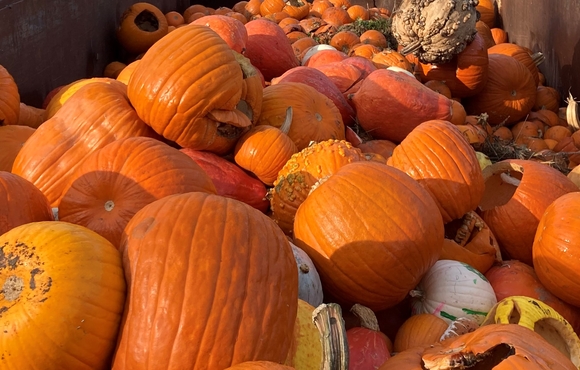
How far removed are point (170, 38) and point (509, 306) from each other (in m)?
1.91

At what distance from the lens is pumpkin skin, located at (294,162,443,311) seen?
217 cm

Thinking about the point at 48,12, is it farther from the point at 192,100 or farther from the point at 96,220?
the point at 96,220

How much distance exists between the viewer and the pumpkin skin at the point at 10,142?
291 cm

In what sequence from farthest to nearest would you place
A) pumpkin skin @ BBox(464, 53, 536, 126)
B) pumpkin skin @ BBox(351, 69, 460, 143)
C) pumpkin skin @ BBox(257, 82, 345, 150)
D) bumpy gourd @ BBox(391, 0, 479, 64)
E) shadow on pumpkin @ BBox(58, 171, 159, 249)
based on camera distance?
pumpkin skin @ BBox(464, 53, 536, 126), bumpy gourd @ BBox(391, 0, 479, 64), pumpkin skin @ BBox(351, 69, 460, 143), pumpkin skin @ BBox(257, 82, 345, 150), shadow on pumpkin @ BBox(58, 171, 159, 249)

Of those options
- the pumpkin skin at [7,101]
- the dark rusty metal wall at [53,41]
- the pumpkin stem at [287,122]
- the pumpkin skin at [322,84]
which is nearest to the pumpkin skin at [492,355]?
the pumpkin stem at [287,122]

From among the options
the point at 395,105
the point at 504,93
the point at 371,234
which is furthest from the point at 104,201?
the point at 504,93

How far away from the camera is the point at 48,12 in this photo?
4453 mm

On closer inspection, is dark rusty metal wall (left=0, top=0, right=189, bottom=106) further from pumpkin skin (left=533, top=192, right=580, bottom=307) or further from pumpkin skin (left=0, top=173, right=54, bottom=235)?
pumpkin skin (left=533, top=192, right=580, bottom=307)

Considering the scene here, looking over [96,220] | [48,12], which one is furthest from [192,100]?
[48,12]

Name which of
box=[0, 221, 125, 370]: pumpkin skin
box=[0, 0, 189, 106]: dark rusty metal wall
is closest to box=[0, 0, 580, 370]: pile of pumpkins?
box=[0, 221, 125, 370]: pumpkin skin

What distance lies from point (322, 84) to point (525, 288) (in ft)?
6.41

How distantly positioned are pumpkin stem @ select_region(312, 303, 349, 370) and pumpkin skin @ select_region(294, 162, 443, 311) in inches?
36.2

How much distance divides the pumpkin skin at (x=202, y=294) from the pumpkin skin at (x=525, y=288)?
144 cm

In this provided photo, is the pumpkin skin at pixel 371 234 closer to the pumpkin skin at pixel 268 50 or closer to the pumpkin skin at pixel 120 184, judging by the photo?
the pumpkin skin at pixel 120 184
